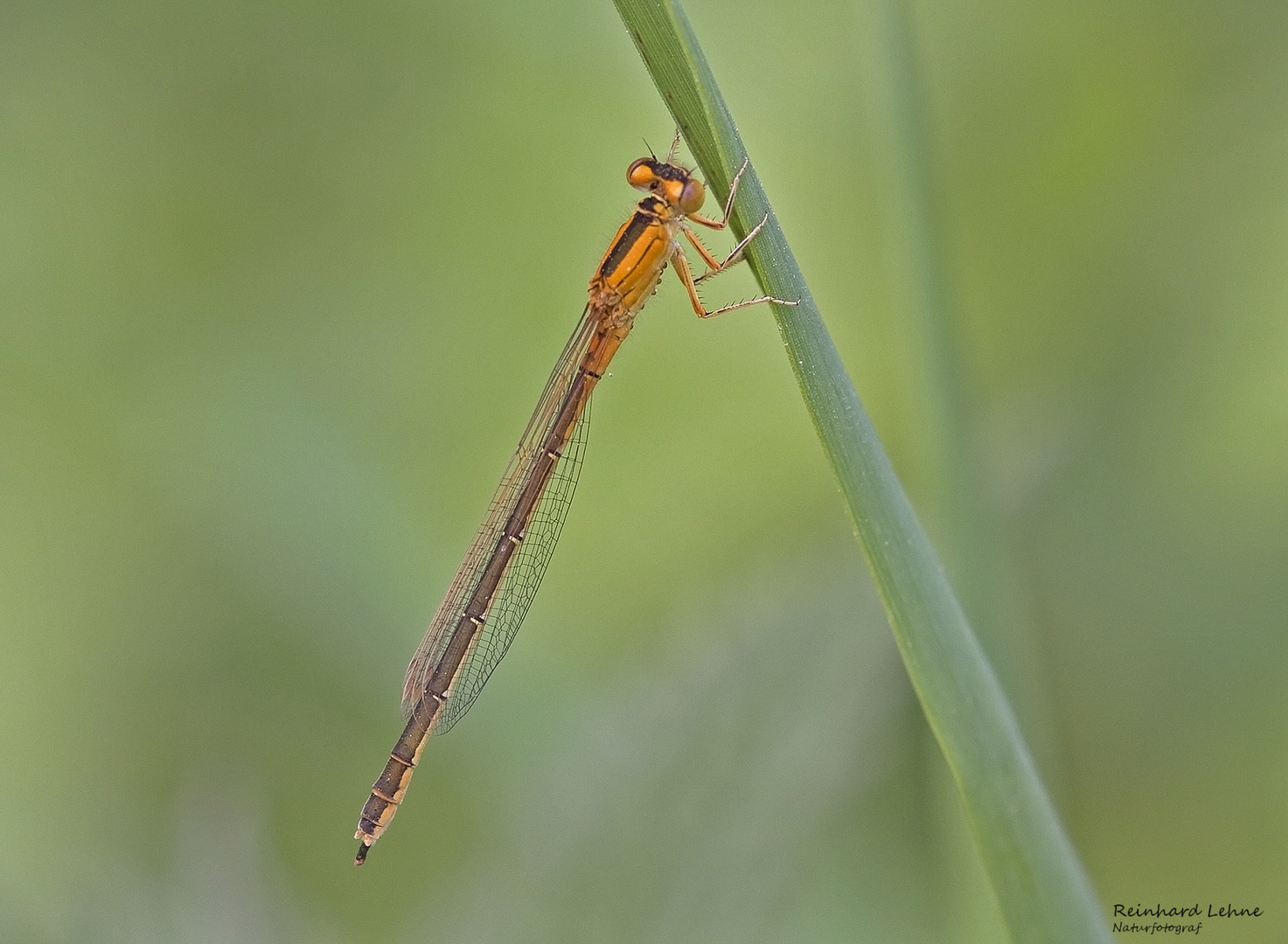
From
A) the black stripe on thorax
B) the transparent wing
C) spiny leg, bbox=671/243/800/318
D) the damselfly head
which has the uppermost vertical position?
the damselfly head

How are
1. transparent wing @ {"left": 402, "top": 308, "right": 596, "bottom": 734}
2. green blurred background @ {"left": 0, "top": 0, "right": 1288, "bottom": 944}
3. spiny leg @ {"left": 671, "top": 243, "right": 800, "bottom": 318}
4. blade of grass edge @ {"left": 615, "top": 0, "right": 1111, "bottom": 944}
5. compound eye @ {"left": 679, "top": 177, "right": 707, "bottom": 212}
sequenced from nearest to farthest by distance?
blade of grass edge @ {"left": 615, "top": 0, "right": 1111, "bottom": 944}, green blurred background @ {"left": 0, "top": 0, "right": 1288, "bottom": 944}, spiny leg @ {"left": 671, "top": 243, "right": 800, "bottom": 318}, compound eye @ {"left": 679, "top": 177, "right": 707, "bottom": 212}, transparent wing @ {"left": 402, "top": 308, "right": 596, "bottom": 734}

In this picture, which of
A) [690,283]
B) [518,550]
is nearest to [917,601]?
[690,283]

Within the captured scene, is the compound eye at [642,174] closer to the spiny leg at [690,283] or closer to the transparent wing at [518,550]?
the spiny leg at [690,283]

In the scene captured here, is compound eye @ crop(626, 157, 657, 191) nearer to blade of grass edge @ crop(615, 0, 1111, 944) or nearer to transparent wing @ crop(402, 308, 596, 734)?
transparent wing @ crop(402, 308, 596, 734)

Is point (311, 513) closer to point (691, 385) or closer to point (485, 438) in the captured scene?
point (485, 438)

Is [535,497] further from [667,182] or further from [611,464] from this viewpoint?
[667,182]

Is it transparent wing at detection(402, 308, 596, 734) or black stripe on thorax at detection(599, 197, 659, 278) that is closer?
black stripe on thorax at detection(599, 197, 659, 278)

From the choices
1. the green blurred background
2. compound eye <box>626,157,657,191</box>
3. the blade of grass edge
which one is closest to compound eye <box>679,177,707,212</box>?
compound eye <box>626,157,657,191</box>

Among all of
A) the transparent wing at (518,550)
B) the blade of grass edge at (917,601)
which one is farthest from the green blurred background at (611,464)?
the blade of grass edge at (917,601)
